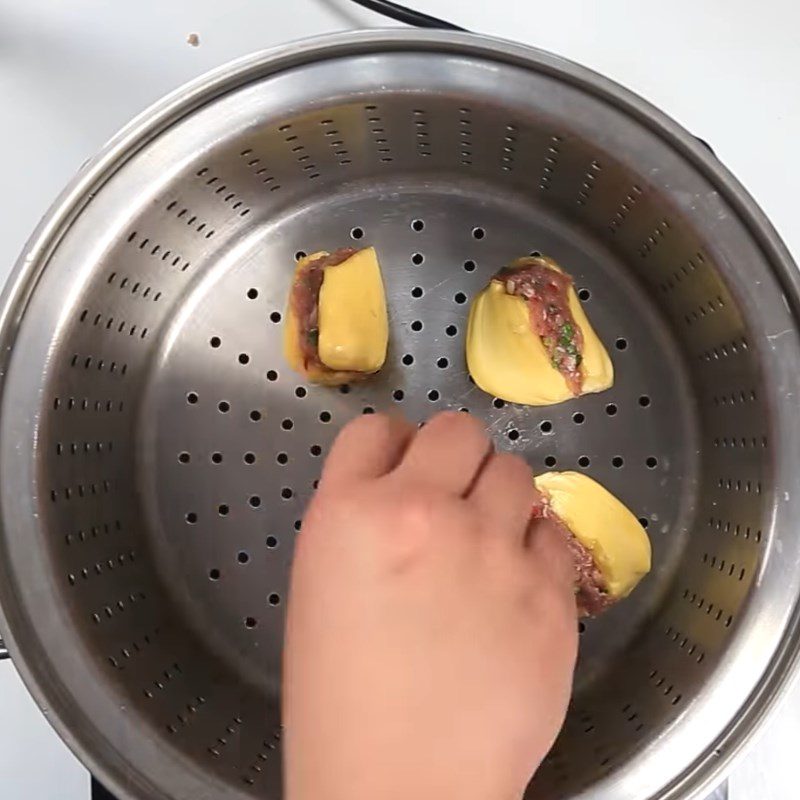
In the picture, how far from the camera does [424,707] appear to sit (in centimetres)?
37

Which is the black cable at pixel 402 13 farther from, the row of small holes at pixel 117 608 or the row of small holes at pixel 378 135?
the row of small holes at pixel 117 608

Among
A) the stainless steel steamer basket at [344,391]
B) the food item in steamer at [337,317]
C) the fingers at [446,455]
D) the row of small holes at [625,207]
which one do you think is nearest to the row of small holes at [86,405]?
the stainless steel steamer basket at [344,391]

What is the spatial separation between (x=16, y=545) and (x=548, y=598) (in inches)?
11.4

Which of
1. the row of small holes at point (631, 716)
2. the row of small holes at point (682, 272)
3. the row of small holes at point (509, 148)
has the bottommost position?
the row of small holes at point (631, 716)

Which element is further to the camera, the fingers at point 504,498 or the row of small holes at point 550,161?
the row of small holes at point 550,161

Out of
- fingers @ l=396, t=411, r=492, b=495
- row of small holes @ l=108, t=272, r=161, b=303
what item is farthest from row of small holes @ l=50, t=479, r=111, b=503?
fingers @ l=396, t=411, r=492, b=495

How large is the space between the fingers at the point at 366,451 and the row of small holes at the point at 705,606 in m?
0.22

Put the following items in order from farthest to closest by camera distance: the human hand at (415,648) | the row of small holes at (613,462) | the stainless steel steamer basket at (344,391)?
the row of small holes at (613,462)
the stainless steel steamer basket at (344,391)
the human hand at (415,648)

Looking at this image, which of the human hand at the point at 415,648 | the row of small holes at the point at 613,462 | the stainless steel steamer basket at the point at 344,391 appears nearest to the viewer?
the human hand at the point at 415,648

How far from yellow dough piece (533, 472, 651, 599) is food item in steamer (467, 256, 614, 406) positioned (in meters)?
0.05

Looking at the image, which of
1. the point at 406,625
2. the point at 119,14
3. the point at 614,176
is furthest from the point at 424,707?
the point at 119,14

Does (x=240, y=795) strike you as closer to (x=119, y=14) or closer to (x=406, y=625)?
(x=406, y=625)

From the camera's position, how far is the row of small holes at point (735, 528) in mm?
515

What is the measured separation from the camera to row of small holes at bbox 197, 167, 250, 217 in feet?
1.77
